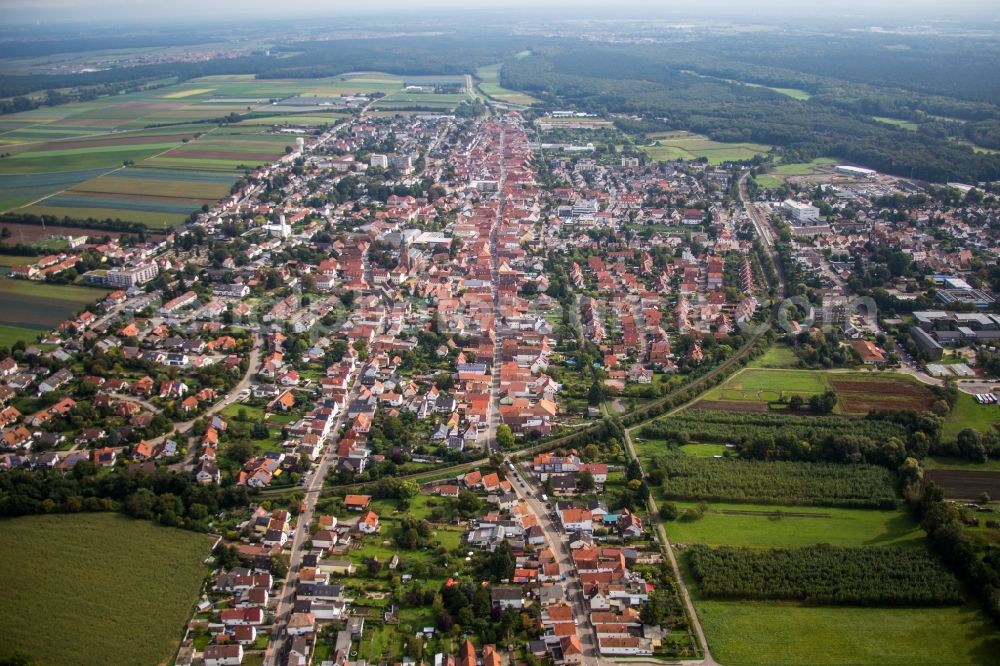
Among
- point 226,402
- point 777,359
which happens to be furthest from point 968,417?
point 226,402

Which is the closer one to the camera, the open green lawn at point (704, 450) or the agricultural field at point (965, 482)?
the agricultural field at point (965, 482)

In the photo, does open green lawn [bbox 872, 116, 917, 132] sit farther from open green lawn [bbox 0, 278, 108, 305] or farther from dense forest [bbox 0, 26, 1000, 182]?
open green lawn [bbox 0, 278, 108, 305]

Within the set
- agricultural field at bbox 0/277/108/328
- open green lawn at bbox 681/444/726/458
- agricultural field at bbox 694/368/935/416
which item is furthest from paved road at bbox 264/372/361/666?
agricultural field at bbox 0/277/108/328

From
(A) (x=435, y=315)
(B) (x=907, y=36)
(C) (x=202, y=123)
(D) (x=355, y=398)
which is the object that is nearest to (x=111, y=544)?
(D) (x=355, y=398)

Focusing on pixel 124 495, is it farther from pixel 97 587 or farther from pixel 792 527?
pixel 792 527

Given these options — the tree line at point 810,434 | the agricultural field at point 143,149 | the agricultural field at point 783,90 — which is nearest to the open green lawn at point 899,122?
the agricultural field at point 783,90

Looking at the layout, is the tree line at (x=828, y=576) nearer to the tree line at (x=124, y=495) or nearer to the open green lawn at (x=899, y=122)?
the tree line at (x=124, y=495)
